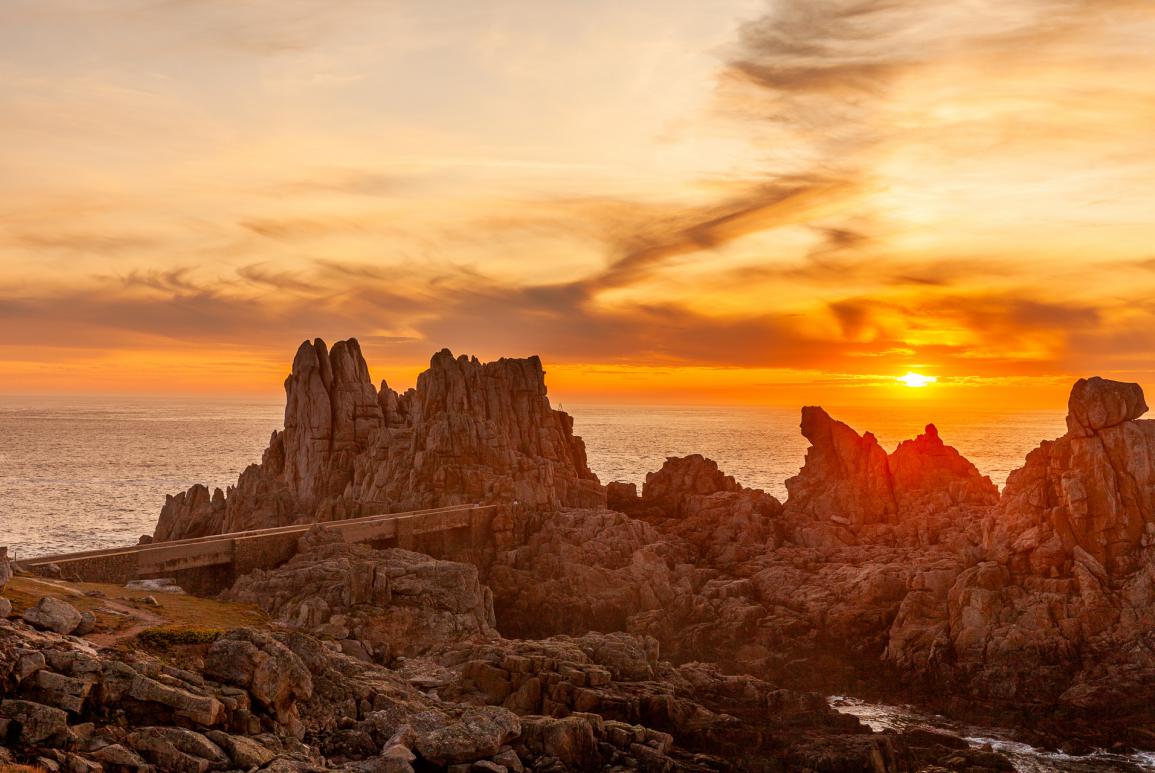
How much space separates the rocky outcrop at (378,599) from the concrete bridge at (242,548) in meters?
3.23

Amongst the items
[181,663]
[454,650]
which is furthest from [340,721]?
[454,650]

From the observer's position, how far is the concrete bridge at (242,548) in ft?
175

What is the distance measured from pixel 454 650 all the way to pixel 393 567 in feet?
35.8

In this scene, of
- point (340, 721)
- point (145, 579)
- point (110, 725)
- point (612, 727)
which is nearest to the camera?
point (110, 725)

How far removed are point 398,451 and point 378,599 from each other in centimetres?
3625

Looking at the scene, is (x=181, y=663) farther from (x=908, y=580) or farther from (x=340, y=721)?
(x=908, y=580)

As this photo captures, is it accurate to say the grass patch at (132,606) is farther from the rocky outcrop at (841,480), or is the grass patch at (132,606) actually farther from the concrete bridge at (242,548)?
the rocky outcrop at (841,480)

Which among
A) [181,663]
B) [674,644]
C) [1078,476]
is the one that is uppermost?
[1078,476]

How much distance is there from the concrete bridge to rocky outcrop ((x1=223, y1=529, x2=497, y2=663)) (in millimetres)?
3228

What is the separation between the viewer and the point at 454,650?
4728cm

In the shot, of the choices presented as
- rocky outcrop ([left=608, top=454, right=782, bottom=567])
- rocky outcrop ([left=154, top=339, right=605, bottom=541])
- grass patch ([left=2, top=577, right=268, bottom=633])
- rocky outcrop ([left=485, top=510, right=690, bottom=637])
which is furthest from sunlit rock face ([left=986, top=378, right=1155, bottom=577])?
grass patch ([left=2, top=577, right=268, bottom=633])

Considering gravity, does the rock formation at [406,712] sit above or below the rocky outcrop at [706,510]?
below

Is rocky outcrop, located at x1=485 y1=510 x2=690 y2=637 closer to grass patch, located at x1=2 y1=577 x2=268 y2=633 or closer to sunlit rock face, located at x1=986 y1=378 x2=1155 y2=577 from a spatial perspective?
grass patch, located at x1=2 y1=577 x2=268 y2=633

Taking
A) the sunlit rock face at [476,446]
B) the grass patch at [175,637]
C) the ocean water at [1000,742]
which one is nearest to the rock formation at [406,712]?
the grass patch at [175,637]
